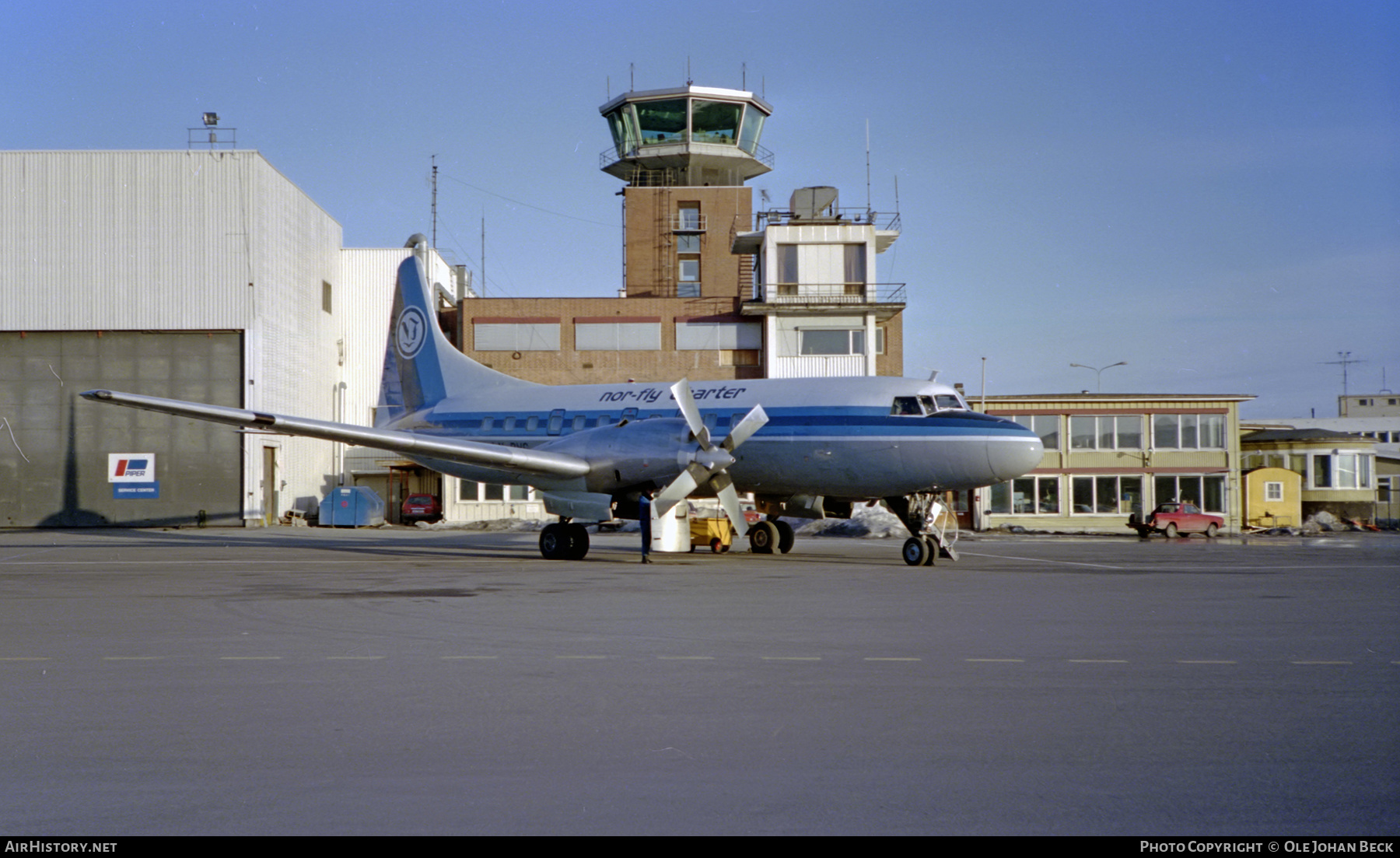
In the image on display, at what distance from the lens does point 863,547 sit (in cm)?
2944

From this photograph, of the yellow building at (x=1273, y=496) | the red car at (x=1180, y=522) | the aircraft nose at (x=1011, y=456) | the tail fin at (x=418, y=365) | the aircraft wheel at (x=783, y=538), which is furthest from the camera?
the yellow building at (x=1273, y=496)

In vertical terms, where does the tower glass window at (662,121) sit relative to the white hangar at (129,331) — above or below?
above

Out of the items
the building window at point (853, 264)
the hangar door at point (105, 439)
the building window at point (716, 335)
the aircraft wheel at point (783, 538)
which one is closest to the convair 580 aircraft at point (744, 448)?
the aircraft wheel at point (783, 538)

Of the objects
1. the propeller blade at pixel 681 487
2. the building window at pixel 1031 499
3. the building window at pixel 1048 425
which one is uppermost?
the building window at pixel 1048 425

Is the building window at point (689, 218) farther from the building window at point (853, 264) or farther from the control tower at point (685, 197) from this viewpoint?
the building window at point (853, 264)

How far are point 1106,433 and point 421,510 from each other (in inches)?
1195

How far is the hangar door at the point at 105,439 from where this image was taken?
40625 millimetres

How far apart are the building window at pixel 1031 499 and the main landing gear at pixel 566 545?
94.1 feet

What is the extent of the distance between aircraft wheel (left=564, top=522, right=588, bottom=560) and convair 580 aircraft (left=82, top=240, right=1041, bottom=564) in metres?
0.03

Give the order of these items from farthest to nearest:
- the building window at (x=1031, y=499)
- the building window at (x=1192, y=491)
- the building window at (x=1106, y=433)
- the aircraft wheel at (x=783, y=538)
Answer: the building window at (x=1106, y=433), the building window at (x=1031, y=499), the building window at (x=1192, y=491), the aircraft wheel at (x=783, y=538)

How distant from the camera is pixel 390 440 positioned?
2231 cm

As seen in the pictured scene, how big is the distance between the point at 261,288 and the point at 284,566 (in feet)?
83.2

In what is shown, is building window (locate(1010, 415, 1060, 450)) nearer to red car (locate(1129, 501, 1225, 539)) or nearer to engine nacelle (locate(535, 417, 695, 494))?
red car (locate(1129, 501, 1225, 539))

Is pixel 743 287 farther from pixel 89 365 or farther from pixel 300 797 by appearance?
pixel 300 797
